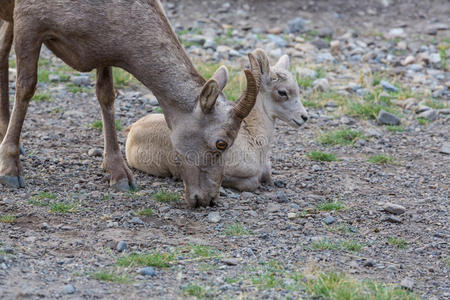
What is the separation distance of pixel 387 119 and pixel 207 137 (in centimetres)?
458

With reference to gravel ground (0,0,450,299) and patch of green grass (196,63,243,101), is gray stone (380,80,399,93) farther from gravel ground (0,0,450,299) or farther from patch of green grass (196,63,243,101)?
patch of green grass (196,63,243,101)

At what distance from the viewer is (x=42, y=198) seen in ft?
24.4

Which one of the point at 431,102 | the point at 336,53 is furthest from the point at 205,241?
the point at 336,53

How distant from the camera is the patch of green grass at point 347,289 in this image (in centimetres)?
529

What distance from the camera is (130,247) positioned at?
6.30 metres

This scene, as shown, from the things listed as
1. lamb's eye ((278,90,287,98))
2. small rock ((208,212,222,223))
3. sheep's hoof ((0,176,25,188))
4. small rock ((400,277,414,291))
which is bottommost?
small rock ((208,212,222,223))

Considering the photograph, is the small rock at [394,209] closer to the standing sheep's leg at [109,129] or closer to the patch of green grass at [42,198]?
the standing sheep's leg at [109,129]

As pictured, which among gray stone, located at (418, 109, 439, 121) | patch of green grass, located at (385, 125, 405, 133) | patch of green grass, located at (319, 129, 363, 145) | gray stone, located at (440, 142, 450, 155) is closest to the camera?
gray stone, located at (440, 142, 450, 155)

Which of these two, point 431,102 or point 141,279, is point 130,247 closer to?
point 141,279

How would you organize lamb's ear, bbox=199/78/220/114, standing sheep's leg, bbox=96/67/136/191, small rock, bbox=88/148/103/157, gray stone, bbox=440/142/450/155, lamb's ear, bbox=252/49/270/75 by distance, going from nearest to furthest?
1. lamb's ear, bbox=199/78/220/114
2. standing sheep's leg, bbox=96/67/136/191
3. lamb's ear, bbox=252/49/270/75
4. small rock, bbox=88/148/103/157
5. gray stone, bbox=440/142/450/155

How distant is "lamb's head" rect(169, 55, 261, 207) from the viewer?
712 centimetres

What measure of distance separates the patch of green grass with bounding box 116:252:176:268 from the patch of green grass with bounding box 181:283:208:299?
54 cm

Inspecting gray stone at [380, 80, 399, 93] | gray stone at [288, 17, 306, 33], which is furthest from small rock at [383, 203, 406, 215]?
gray stone at [288, 17, 306, 33]

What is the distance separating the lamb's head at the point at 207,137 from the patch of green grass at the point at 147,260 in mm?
1501
